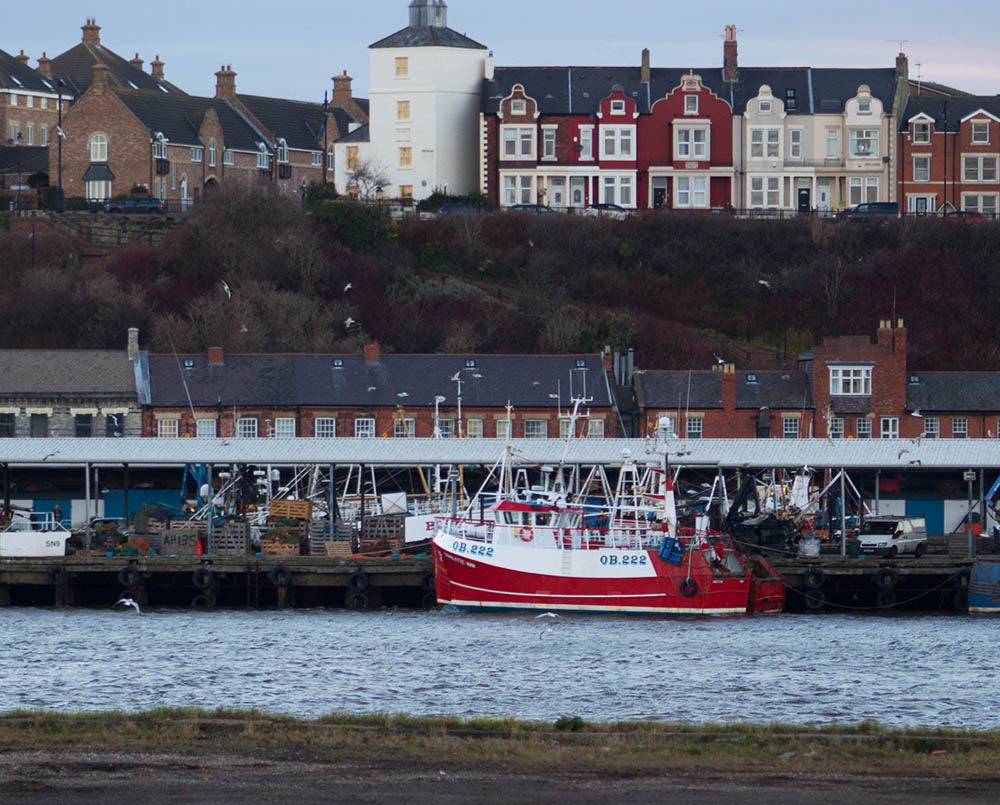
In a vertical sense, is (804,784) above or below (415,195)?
below

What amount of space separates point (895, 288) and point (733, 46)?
19367 mm

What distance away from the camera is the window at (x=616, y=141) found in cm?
11106

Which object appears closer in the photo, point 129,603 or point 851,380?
point 129,603

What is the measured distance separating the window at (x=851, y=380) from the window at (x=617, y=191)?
2905 centimetres

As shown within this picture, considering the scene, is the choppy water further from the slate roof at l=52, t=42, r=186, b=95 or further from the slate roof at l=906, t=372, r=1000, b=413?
the slate roof at l=52, t=42, r=186, b=95

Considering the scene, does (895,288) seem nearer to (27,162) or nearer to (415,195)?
(415,195)

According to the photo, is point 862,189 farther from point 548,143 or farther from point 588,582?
point 588,582

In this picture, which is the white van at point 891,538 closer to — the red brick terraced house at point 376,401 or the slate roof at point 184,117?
the red brick terraced house at point 376,401

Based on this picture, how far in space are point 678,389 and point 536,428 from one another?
624 cm

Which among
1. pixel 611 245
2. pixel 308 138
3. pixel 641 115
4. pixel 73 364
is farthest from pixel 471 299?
pixel 308 138

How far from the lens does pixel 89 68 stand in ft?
495

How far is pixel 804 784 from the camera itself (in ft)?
87.6

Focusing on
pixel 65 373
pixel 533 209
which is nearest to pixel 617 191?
pixel 533 209


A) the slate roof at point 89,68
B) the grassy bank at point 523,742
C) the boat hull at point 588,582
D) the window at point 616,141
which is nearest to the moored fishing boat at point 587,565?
the boat hull at point 588,582
